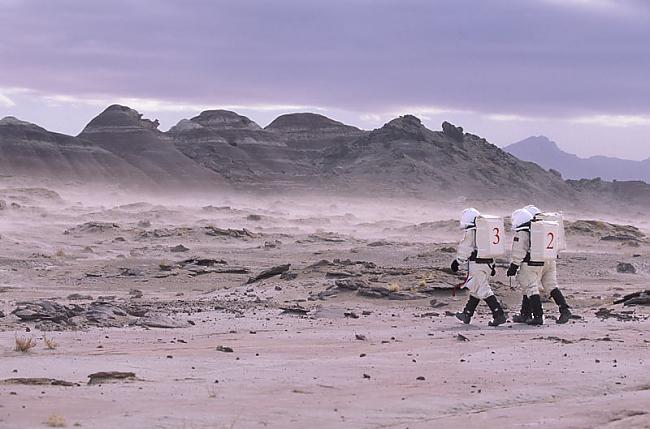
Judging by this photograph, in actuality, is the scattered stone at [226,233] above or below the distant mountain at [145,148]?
below

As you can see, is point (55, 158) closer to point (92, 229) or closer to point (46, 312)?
point (92, 229)

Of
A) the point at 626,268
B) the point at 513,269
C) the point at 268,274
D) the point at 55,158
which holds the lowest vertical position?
the point at 626,268

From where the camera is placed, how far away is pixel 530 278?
50.7ft

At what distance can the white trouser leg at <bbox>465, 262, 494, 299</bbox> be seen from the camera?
49.8 feet

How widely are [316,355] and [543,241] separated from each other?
4227 mm

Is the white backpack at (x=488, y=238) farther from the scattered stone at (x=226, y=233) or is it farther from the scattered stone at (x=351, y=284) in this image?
the scattered stone at (x=226, y=233)

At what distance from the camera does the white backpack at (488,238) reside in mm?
15031

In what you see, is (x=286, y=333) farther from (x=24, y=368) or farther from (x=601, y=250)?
(x=601, y=250)

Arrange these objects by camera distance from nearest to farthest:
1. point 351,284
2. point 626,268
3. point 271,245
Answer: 1. point 351,284
2. point 626,268
3. point 271,245

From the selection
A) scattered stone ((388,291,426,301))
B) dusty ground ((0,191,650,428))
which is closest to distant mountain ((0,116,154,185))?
dusty ground ((0,191,650,428))

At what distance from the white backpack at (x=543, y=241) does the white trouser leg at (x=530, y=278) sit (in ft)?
0.76

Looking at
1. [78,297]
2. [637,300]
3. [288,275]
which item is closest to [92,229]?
[288,275]

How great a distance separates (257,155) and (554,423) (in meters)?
110

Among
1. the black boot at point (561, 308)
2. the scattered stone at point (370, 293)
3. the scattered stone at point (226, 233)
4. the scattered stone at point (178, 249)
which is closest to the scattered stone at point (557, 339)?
the black boot at point (561, 308)
